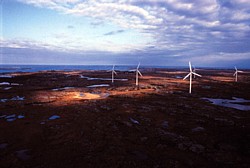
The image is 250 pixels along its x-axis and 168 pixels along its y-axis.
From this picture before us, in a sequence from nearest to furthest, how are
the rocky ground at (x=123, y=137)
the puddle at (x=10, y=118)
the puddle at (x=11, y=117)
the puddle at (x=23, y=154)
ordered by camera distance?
the rocky ground at (x=123, y=137), the puddle at (x=23, y=154), the puddle at (x=10, y=118), the puddle at (x=11, y=117)

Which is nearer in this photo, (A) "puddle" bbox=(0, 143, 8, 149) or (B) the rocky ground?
(B) the rocky ground

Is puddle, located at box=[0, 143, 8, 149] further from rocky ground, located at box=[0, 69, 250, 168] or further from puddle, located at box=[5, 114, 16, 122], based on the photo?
puddle, located at box=[5, 114, 16, 122]

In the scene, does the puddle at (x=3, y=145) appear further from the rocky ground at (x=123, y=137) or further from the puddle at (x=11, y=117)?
the puddle at (x=11, y=117)

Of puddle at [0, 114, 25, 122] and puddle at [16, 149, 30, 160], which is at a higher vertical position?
puddle at [0, 114, 25, 122]

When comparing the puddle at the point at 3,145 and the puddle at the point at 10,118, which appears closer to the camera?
the puddle at the point at 3,145

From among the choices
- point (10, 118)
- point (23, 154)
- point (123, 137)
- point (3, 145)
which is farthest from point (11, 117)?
point (123, 137)

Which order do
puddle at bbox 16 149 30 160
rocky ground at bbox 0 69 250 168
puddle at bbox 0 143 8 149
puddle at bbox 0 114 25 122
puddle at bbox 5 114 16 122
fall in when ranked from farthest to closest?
puddle at bbox 0 114 25 122
puddle at bbox 5 114 16 122
puddle at bbox 0 143 8 149
puddle at bbox 16 149 30 160
rocky ground at bbox 0 69 250 168

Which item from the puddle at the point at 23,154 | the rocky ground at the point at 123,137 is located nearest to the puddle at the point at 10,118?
the rocky ground at the point at 123,137

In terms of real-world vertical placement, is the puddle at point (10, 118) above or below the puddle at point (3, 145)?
above

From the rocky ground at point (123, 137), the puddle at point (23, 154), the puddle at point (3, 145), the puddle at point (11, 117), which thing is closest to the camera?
the rocky ground at point (123, 137)

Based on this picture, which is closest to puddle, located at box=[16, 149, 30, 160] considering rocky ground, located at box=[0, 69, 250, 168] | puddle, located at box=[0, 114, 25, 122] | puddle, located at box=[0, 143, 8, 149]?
rocky ground, located at box=[0, 69, 250, 168]

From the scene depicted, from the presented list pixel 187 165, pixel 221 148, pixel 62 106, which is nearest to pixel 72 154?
pixel 187 165
